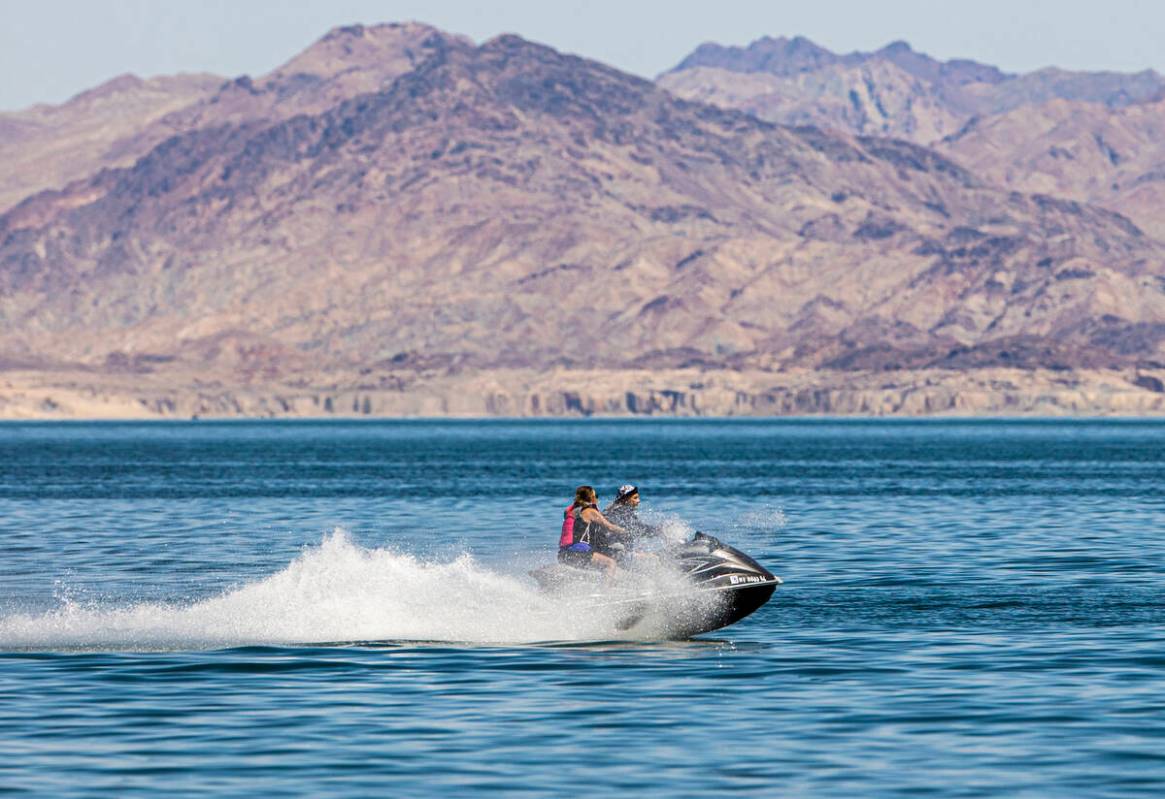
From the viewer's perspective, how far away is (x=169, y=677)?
27.8 meters

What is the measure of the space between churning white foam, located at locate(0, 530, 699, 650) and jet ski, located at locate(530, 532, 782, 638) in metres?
0.17

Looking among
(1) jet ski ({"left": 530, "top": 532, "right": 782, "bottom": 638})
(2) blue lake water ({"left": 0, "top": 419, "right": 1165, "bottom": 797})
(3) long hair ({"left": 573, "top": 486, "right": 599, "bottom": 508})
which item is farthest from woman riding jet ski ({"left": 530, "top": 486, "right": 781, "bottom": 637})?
(2) blue lake water ({"left": 0, "top": 419, "right": 1165, "bottom": 797})

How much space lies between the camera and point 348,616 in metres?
32.6

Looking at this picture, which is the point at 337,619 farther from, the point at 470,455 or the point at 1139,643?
the point at 470,455

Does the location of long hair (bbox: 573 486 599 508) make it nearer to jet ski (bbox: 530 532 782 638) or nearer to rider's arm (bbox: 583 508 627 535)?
rider's arm (bbox: 583 508 627 535)

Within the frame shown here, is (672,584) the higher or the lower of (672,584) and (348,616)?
the higher

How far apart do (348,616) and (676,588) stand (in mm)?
5203

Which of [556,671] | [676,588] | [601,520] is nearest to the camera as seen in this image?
[556,671]

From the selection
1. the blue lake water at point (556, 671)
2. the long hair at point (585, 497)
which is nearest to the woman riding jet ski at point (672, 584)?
the long hair at point (585, 497)

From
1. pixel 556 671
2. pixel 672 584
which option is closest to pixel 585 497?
A: pixel 672 584

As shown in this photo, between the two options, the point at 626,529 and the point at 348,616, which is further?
the point at 348,616

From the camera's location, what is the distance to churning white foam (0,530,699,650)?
103ft

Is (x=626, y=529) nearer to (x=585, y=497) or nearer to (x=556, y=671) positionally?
(x=585, y=497)

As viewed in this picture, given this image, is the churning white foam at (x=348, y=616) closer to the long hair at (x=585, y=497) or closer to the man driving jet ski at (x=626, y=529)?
the man driving jet ski at (x=626, y=529)
